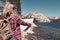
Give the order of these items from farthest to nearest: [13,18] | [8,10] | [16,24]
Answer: [16,24] → [13,18] → [8,10]

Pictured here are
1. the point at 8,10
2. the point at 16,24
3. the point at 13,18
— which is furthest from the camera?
the point at 16,24

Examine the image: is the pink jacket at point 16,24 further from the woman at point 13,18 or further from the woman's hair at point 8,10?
the woman's hair at point 8,10

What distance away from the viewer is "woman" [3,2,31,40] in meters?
4.43

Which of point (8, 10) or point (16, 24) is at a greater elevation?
point (8, 10)

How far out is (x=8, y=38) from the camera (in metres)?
4.17

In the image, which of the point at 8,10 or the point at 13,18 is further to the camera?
the point at 13,18

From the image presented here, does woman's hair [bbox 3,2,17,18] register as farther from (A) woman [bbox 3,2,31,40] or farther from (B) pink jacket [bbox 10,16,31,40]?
(B) pink jacket [bbox 10,16,31,40]

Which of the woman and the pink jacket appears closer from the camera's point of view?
the woman

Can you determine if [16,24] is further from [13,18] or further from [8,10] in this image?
[8,10]

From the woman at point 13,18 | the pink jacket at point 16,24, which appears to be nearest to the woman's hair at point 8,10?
the woman at point 13,18

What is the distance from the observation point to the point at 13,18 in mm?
4562

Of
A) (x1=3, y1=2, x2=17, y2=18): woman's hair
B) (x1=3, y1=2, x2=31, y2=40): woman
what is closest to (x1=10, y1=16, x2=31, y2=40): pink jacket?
(x1=3, y1=2, x2=31, y2=40): woman

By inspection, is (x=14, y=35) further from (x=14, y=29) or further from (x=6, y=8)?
(x=6, y=8)

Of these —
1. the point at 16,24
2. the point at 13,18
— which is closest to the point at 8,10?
the point at 13,18
